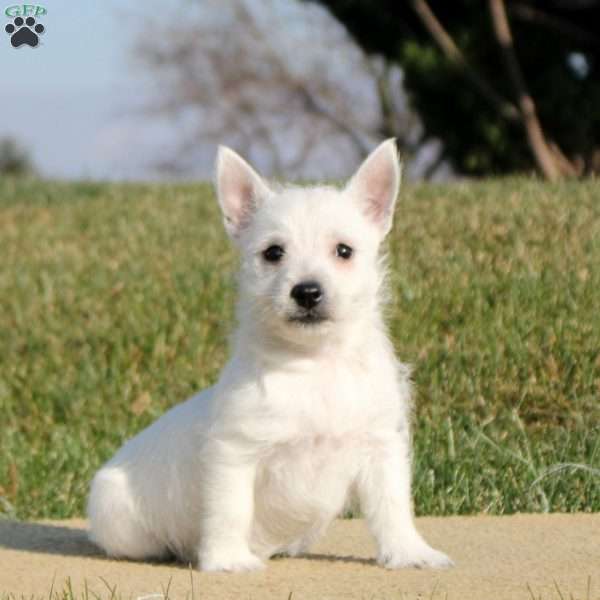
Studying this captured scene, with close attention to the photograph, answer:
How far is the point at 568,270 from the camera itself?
966 cm

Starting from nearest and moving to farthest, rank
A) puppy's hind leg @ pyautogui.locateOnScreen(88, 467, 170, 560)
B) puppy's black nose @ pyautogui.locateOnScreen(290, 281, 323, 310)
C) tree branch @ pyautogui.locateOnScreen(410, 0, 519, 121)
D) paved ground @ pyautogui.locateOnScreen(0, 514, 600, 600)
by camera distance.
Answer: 1. paved ground @ pyautogui.locateOnScreen(0, 514, 600, 600)
2. puppy's black nose @ pyautogui.locateOnScreen(290, 281, 323, 310)
3. puppy's hind leg @ pyautogui.locateOnScreen(88, 467, 170, 560)
4. tree branch @ pyautogui.locateOnScreen(410, 0, 519, 121)

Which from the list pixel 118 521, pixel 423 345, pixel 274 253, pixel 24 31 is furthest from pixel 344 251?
pixel 423 345

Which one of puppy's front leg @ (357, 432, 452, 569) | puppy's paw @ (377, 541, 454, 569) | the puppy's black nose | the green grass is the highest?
the puppy's black nose

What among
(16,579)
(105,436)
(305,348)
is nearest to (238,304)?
(305,348)

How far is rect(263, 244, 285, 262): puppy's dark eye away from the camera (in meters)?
4.62

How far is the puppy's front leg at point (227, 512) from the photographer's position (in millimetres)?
4605

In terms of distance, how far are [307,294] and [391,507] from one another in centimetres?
89

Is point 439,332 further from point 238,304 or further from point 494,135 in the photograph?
point 494,135

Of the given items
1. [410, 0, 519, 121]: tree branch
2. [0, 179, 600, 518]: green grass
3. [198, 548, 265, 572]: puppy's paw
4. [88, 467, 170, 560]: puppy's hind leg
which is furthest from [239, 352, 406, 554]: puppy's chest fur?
[410, 0, 519, 121]: tree branch

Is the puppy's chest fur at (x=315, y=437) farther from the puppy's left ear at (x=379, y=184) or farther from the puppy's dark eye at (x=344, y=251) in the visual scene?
the puppy's left ear at (x=379, y=184)

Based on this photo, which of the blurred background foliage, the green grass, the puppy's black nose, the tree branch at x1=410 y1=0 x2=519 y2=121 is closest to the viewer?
the puppy's black nose

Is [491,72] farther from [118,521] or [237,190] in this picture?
[118,521]

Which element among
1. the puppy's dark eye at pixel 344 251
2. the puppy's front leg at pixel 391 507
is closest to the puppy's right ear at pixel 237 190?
the puppy's dark eye at pixel 344 251

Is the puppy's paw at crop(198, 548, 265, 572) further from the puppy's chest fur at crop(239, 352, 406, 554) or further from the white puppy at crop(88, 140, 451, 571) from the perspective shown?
the puppy's chest fur at crop(239, 352, 406, 554)
